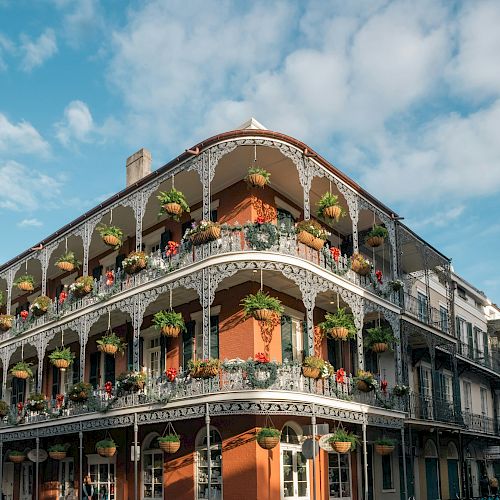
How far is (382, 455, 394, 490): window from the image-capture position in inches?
824

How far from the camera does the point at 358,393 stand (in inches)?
709

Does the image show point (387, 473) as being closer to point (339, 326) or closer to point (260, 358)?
point (339, 326)

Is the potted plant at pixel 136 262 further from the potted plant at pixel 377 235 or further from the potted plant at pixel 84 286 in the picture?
the potted plant at pixel 377 235

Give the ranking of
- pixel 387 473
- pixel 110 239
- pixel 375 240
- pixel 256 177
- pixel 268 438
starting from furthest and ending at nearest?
pixel 387 473 → pixel 110 239 → pixel 375 240 → pixel 256 177 → pixel 268 438

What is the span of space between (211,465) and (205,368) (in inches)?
108

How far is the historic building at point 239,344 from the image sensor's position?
16.5 meters

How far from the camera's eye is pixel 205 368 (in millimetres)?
16000

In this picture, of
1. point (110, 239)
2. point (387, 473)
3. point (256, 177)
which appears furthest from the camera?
point (387, 473)

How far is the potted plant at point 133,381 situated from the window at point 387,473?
832cm

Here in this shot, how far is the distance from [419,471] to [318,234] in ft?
33.9

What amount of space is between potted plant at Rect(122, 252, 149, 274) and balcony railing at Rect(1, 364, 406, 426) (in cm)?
330

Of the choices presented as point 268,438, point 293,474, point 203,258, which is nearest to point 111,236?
point 203,258

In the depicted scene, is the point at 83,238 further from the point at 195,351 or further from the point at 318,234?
the point at 318,234

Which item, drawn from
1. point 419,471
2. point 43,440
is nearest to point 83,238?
point 43,440
